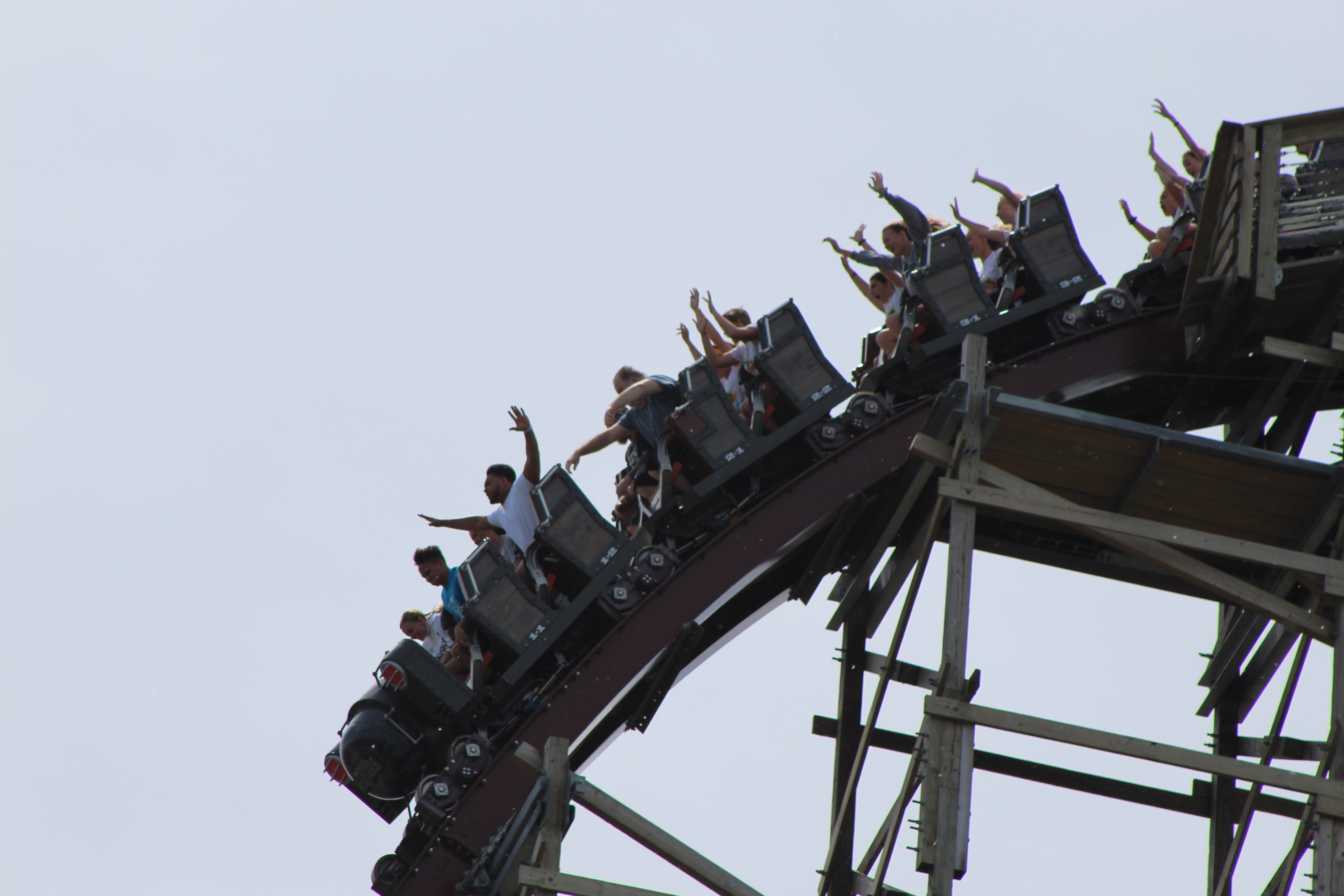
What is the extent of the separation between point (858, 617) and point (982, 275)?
231cm

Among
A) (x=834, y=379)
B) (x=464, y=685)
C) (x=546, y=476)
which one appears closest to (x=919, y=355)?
(x=834, y=379)

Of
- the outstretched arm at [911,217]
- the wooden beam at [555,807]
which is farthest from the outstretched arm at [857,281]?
the wooden beam at [555,807]

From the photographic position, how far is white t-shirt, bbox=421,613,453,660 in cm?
1048

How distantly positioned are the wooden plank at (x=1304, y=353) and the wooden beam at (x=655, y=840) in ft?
14.8

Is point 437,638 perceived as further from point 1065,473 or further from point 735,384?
point 1065,473

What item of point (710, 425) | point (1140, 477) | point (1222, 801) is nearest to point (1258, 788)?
point (1222, 801)

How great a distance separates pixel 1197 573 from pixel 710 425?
120 inches

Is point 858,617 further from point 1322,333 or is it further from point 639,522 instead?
point 1322,333

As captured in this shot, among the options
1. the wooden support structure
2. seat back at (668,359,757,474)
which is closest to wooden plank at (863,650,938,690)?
the wooden support structure

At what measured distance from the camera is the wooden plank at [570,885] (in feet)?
27.7

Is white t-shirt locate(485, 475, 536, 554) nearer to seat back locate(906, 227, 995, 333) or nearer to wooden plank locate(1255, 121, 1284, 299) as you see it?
seat back locate(906, 227, 995, 333)

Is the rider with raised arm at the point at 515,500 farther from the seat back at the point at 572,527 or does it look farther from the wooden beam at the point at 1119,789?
the wooden beam at the point at 1119,789

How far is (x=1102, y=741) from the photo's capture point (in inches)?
317

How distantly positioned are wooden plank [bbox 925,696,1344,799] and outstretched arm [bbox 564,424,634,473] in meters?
3.51
